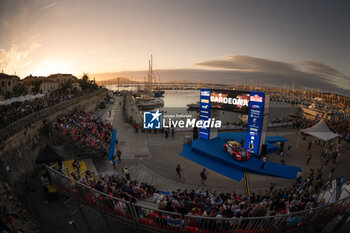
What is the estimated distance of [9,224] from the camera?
20.2 ft

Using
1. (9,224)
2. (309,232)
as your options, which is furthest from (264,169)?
(9,224)

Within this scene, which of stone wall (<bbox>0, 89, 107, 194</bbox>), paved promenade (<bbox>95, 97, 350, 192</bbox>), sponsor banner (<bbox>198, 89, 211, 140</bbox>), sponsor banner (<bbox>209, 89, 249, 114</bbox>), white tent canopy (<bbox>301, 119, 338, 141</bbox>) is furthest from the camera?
sponsor banner (<bbox>198, 89, 211, 140</bbox>)

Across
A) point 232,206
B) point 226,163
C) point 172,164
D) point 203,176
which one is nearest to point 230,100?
point 226,163

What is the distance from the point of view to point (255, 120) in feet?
55.5

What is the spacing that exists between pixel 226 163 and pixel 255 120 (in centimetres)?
473

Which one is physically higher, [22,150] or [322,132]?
[322,132]

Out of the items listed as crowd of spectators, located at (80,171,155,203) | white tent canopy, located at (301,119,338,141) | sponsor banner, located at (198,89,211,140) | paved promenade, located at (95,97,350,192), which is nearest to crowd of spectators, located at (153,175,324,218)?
crowd of spectators, located at (80,171,155,203)

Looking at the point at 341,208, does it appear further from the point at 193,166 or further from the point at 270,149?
the point at 270,149

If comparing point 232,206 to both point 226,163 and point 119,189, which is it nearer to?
point 119,189

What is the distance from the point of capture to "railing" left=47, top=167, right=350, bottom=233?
575 centimetres

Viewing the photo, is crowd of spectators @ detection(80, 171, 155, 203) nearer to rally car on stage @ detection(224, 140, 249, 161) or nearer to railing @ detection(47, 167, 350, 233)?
railing @ detection(47, 167, 350, 233)

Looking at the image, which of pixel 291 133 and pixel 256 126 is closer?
pixel 256 126

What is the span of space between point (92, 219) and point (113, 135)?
1588cm

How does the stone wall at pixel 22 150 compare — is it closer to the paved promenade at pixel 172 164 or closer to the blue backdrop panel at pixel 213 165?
the paved promenade at pixel 172 164
